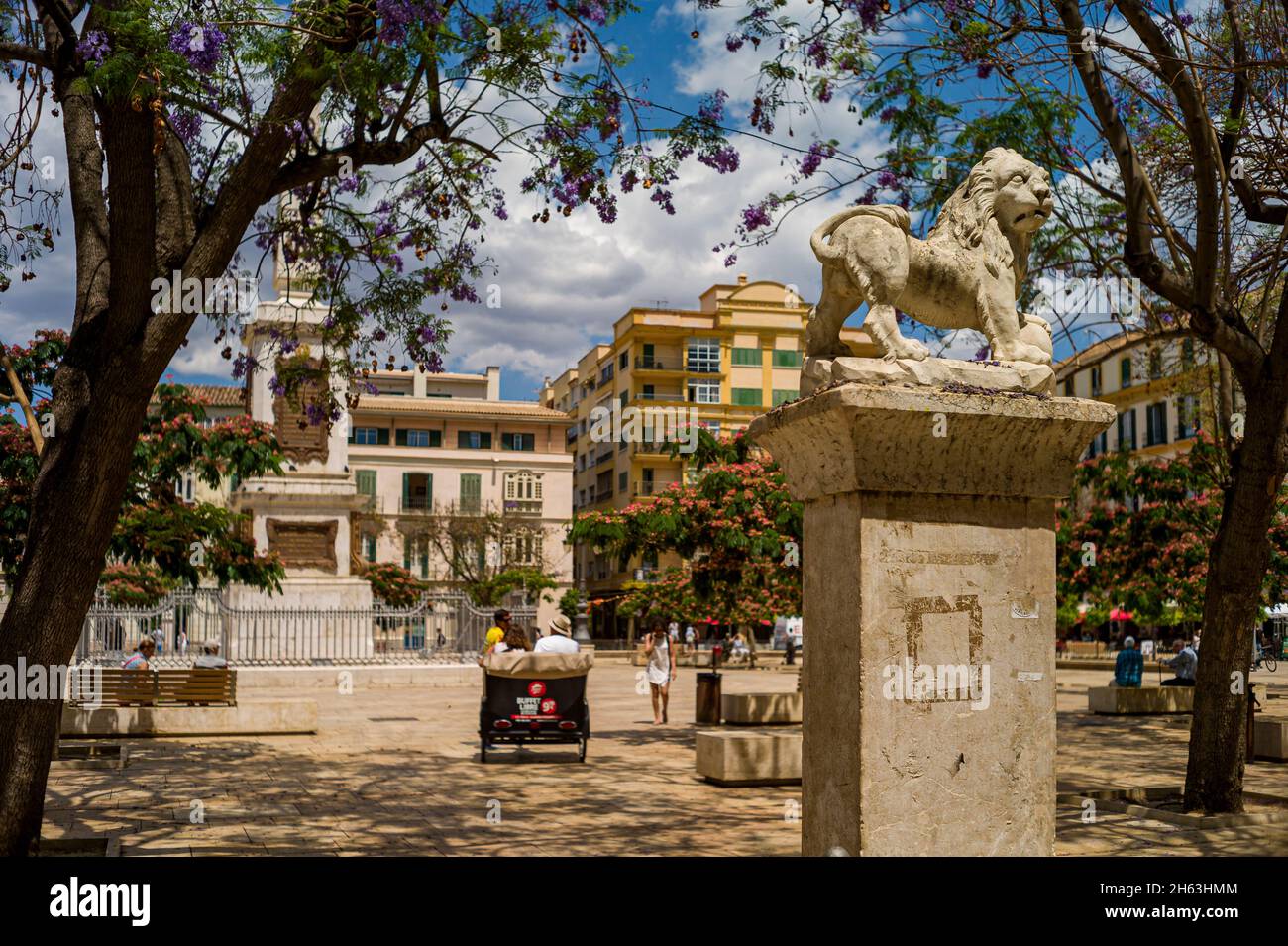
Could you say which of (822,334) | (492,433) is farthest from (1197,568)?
(492,433)

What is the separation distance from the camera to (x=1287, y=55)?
9.69 metres

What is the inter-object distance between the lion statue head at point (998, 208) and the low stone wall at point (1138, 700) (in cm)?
1652

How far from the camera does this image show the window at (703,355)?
6462 cm

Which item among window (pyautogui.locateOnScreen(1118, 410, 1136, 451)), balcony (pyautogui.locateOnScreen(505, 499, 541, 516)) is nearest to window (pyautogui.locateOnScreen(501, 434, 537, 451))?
balcony (pyautogui.locateOnScreen(505, 499, 541, 516))

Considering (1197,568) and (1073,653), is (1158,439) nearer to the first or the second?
(1073,653)

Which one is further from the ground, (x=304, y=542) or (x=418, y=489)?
(x=418, y=489)

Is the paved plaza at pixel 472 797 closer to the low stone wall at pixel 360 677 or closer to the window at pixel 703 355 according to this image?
the low stone wall at pixel 360 677

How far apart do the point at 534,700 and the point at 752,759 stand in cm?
309

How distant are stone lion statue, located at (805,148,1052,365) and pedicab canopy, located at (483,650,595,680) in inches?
348

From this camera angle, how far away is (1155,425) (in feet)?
178

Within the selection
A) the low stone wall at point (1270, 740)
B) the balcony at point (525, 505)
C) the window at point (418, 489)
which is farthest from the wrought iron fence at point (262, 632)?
the window at point (418, 489)

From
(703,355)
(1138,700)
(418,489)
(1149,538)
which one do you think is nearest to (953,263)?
(1138,700)

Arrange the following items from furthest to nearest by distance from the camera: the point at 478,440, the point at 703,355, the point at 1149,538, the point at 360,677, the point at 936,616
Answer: the point at 478,440
the point at 703,355
the point at 360,677
the point at 1149,538
the point at 936,616

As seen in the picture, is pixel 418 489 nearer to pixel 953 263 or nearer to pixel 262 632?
pixel 262 632
